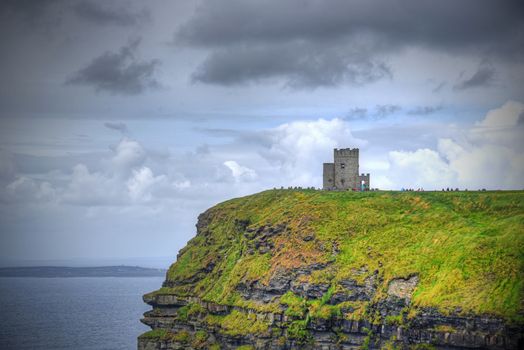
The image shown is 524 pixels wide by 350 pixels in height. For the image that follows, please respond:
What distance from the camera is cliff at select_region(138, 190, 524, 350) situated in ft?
382

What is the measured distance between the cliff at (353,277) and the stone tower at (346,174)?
777cm

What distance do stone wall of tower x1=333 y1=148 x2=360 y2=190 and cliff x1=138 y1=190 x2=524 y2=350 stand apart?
8415 mm

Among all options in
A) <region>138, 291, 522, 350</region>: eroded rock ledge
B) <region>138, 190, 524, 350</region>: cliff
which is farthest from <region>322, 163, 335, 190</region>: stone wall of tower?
<region>138, 291, 522, 350</region>: eroded rock ledge

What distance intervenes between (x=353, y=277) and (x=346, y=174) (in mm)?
45324

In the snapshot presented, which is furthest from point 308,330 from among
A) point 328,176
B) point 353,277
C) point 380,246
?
point 328,176

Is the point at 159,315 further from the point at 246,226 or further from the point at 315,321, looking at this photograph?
the point at 315,321

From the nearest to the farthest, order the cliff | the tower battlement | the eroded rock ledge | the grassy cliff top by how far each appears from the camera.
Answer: the eroded rock ledge, the cliff, the grassy cliff top, the tower battlement

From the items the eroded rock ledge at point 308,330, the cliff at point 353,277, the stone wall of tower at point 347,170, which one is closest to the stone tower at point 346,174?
the stone wall of tower at point 347,170

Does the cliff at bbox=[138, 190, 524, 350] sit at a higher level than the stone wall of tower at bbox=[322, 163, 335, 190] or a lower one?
lower

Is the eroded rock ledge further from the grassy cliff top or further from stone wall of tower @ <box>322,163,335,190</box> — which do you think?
stone wall of tower @ <box>322,163,335,190</box>

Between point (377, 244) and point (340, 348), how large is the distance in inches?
886

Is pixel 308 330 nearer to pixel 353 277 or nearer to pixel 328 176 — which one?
pixel 353 277

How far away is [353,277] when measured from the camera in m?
137

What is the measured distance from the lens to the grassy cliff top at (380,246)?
118062 mm
